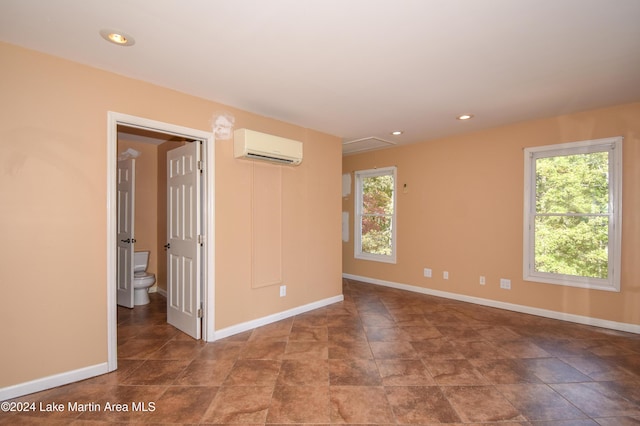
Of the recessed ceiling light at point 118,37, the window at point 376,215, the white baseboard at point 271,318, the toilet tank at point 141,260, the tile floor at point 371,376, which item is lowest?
the tile floor at point 371,376

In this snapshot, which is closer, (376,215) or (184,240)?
(184,240)

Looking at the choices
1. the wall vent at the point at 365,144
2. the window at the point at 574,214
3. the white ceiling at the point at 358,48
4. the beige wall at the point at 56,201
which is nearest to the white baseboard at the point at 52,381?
the beige wall at the point at 56,201

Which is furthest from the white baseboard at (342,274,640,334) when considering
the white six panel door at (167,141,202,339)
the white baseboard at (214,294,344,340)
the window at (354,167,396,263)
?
the white six panel door at (167,141,202,339)

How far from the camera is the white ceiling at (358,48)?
1.74 m

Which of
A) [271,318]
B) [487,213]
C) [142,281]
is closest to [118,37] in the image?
[271,318]

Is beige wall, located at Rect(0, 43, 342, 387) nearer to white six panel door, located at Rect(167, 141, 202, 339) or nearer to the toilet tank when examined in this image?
white six panel door, located at Rect(167, 141, 202, 339)

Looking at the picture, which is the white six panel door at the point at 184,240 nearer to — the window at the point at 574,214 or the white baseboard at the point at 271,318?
the white baseboard at the point at 271,318

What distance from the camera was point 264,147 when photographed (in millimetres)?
3266

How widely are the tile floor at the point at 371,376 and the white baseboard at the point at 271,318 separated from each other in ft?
0.31

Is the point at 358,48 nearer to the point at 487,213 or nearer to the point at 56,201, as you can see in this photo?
the point at 56,201

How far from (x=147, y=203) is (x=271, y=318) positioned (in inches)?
122

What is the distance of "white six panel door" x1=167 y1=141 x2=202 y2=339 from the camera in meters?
3.14

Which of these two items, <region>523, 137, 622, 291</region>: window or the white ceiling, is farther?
<region>523, 137, 622, 291</region>: window

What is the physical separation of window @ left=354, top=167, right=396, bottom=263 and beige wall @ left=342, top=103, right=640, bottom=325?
5.6 inches
